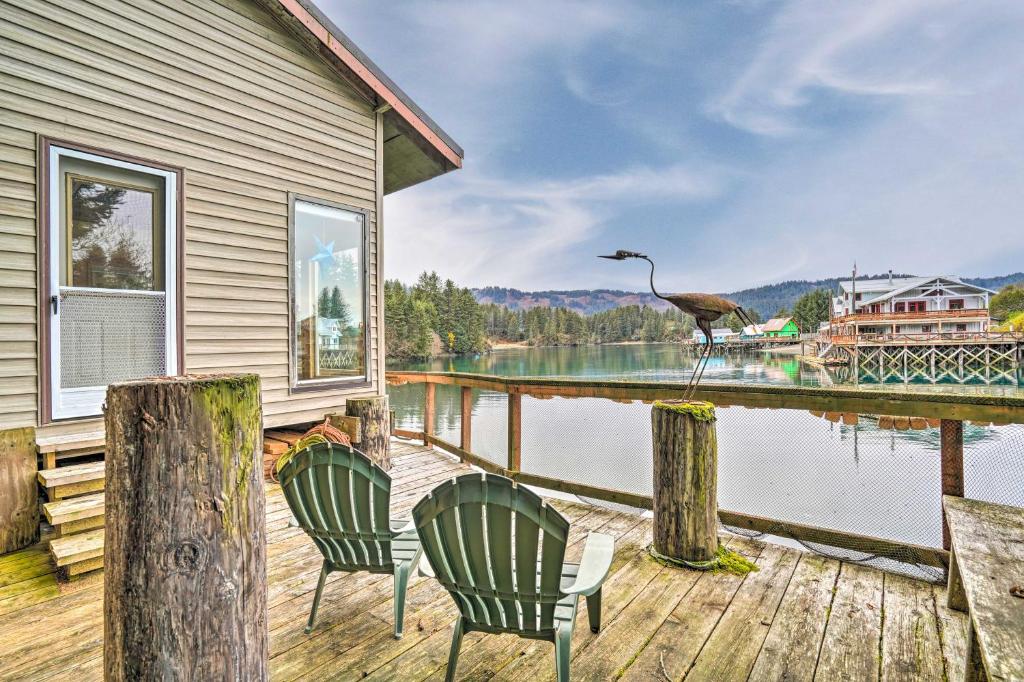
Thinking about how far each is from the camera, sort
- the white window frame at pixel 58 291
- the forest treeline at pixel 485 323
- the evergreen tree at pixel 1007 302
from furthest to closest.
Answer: the evergreen tree at pixel 1007 302 < the forest treeline at pixel 485 323 < the white window frame at pixel 58 291

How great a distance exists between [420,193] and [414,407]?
1931 cm

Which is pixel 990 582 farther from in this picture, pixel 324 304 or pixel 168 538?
pixel 324 304

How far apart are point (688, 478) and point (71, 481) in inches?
139

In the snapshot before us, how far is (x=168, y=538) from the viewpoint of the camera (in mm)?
877

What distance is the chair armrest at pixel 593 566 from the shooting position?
4.88 feet

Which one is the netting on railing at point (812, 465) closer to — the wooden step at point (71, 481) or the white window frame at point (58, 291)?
the wooden step at point (71, 481)

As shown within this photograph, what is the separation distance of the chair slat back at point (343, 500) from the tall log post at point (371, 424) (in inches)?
91.2

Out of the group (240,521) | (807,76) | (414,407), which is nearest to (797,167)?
(807,76)

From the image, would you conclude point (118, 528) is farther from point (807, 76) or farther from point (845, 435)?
point (807, 76)

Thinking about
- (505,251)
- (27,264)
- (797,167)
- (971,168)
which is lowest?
(27,264)

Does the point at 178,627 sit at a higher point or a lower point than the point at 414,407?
higher

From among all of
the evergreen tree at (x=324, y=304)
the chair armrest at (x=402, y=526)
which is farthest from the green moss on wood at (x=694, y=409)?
the evergreen tree at (x=324, y=304)

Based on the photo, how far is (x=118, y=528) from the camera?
2.89ft

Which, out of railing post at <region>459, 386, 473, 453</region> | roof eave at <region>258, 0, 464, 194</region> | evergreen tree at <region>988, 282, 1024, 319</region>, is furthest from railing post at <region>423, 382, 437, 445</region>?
evergreen tree at <region>988, 282, 1024, 319</region>
